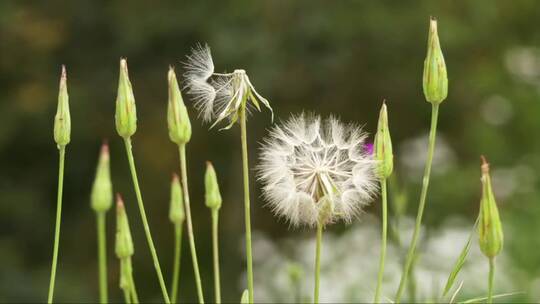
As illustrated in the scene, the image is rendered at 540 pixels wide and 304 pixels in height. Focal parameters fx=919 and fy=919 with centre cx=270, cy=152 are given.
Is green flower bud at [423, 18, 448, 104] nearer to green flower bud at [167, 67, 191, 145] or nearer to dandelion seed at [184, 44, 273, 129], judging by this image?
dandelion seed at [184, 44, 273, 129]

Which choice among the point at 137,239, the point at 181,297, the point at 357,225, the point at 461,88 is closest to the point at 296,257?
the point at 357,225

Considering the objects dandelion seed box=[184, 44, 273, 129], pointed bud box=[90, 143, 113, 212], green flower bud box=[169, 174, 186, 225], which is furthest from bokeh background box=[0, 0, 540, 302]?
pointed bud box=[90, 143, 113, 212]

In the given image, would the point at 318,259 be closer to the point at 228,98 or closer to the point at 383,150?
the point at 383,150

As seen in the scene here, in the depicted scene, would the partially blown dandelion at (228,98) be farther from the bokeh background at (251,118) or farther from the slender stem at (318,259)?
the bokeh background at (251,118)

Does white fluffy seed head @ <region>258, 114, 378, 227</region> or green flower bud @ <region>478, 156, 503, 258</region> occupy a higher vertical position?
white fluffy seed head @ <region>258, 114, 378, 227</region>

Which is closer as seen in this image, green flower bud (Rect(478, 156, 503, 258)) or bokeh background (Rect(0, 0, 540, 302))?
green flower bud (Rect(478, 156, 503, 258))

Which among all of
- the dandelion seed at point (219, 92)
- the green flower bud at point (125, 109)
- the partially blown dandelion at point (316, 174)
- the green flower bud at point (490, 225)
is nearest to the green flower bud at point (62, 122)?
the green flower bud at point (125, 109)
